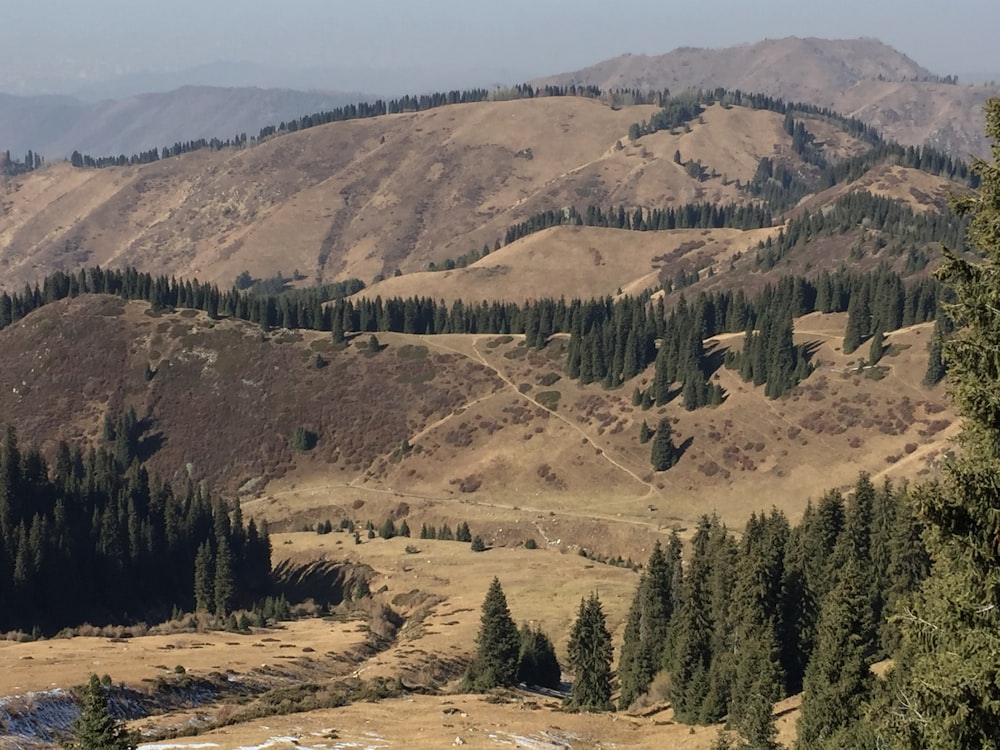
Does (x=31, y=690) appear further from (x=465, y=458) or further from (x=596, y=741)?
(x=465, y=458)

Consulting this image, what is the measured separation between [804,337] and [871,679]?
145 metres

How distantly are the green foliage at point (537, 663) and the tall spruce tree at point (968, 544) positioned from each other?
65.5 m

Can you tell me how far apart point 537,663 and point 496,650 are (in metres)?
8.00

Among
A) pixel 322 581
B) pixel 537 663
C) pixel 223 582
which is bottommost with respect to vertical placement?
pixel 322 581

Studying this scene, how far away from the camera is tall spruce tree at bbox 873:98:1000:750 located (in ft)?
50.9

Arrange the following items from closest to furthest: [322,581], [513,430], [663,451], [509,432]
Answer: [322,581] < [663,451] < [509,432] < [513,430]

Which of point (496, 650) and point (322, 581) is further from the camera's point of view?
point (322, 581)

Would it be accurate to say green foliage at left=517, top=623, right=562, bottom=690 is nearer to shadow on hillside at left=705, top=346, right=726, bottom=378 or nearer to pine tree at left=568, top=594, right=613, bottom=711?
pine tree at left=568, top=594, right=613, bottom=711

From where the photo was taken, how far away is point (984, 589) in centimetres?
1579

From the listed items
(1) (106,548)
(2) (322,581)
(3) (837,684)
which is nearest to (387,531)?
(2) (322,581)

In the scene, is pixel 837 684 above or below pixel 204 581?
above

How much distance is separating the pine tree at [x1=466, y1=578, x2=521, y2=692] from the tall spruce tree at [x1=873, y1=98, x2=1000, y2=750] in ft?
202

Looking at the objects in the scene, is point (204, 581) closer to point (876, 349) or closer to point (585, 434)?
point (585, 434)

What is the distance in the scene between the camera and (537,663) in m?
83.5
